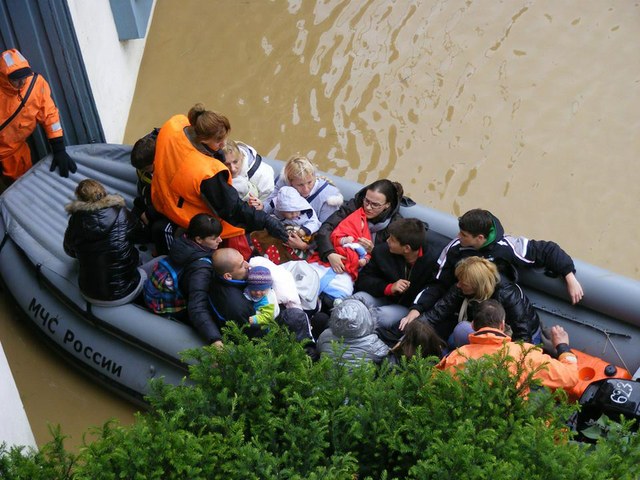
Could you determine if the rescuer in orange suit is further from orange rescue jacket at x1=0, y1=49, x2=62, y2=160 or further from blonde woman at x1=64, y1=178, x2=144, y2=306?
blonde woman at x1=64, y1=178, x2=144, y2=306

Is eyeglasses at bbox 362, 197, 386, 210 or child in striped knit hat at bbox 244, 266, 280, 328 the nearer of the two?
child in striped knit hat at bbox 244, 266, 280, 328

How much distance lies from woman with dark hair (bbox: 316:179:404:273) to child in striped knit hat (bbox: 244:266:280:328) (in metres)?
0.57

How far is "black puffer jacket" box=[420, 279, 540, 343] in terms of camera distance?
172 inches

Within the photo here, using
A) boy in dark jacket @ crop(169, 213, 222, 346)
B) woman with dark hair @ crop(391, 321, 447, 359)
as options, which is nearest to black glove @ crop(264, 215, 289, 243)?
boy in dark jacket @ crop(169, 213, 222, 346)

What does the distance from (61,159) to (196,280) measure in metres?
1.87

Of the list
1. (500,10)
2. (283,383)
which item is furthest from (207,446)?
(500,10)

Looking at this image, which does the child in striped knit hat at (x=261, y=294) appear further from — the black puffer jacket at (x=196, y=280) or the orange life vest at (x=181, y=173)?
the orange life vest at (x=181, y=173)

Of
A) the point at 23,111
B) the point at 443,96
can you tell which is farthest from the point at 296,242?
the point at 443,96

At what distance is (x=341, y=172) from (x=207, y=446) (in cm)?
391

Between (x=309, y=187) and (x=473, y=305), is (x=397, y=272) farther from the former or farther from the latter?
(x=309, y=187)

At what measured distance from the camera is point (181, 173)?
4.62 m

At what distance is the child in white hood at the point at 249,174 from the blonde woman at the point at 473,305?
4.03 ft

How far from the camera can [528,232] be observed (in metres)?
6.06

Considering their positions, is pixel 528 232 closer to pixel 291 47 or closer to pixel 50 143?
pixel 291 47
